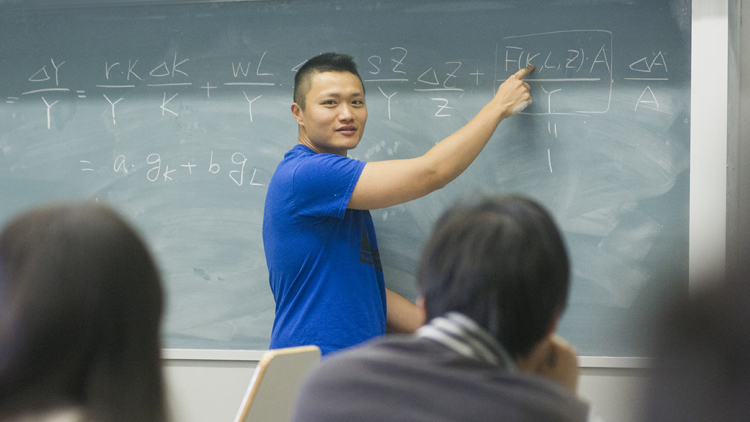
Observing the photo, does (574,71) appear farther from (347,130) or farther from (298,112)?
(298,112)

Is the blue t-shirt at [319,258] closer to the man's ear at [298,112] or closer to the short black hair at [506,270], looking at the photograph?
the man's ear at [298,112]

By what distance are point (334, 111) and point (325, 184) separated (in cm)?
32

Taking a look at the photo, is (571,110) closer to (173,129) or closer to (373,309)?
(373,309)

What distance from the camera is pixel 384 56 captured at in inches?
87.7

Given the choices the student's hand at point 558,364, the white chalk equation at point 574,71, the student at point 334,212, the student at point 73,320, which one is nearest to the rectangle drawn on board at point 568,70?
the white chalk equation at point 574,71

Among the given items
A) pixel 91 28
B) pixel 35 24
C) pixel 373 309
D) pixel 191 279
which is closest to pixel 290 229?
pixel 373 309

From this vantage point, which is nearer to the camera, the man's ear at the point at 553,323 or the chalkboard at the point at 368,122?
the man's ear at the point at 553,323

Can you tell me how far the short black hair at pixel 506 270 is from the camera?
0.76m

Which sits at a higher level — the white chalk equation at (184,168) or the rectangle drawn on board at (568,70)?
the rectangle drawn on board at (568,70)

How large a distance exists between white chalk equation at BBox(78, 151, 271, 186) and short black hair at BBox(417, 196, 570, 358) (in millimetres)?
1594

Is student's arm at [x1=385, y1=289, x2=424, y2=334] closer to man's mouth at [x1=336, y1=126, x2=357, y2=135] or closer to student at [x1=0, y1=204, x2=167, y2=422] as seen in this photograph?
man's mouth at [x1=336, y1=126, x2=357, y2=135]

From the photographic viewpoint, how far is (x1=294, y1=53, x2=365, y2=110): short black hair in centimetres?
202

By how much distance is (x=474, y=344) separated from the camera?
75 cm

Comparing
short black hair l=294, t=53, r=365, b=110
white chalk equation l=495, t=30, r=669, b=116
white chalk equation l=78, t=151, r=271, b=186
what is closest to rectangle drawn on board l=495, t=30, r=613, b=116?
white chalk equation l=495, t=30, r=669, b=116
